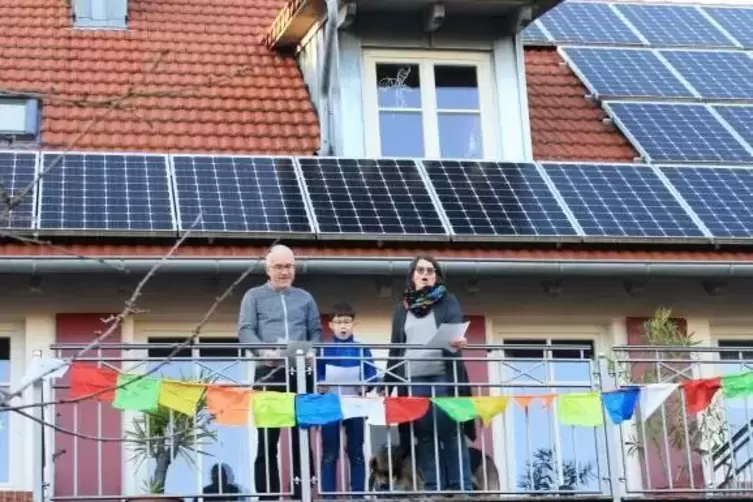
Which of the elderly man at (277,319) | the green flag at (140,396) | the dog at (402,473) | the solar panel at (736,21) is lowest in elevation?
the dog at (402,473)

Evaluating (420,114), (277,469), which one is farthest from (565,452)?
(420,114)

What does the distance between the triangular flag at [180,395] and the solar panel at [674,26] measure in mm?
10754

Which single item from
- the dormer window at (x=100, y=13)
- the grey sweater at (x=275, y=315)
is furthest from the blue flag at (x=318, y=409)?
the dormer window at (x=100, y=13)

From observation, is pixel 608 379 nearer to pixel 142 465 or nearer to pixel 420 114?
pixel 142 465

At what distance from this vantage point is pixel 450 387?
42.1ft

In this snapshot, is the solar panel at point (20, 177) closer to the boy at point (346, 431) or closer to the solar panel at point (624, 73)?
the boy at point (346, 431)

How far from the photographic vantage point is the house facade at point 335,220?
47.1ft

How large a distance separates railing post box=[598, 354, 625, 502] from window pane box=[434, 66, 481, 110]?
18.3 feet

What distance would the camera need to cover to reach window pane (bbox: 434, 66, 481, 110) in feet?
59.0

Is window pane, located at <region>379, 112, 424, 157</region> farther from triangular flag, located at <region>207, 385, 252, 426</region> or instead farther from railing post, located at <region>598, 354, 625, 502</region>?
triangular flag, located at <region>207, 385, 252, 426</region>

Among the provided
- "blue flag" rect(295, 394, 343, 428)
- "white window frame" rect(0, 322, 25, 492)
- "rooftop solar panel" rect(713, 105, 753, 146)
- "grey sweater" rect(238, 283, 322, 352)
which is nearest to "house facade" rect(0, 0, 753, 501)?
"white window frame" rect(0, 322, 25, 492)

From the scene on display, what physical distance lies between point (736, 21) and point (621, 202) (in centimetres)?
684

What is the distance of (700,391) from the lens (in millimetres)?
12992

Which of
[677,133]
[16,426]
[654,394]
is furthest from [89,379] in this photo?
[677,133]
